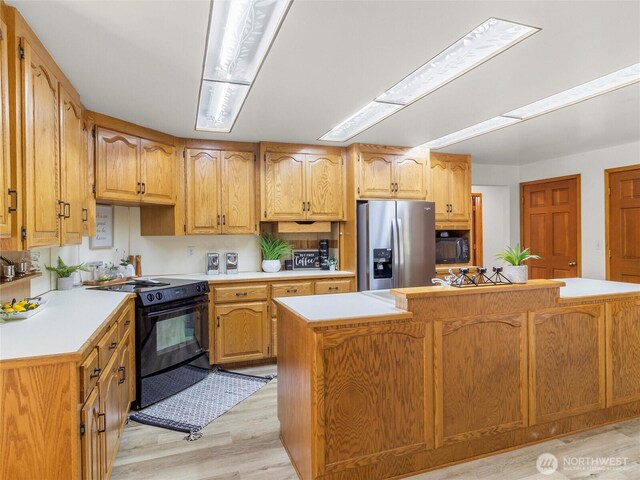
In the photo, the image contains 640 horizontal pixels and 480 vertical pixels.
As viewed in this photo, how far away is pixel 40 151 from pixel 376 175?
9.89 feet

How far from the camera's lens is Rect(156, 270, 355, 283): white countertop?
3723 millimetres

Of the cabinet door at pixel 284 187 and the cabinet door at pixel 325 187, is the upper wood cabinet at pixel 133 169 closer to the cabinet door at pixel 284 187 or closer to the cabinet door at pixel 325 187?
the cabinet door at pixel 284 187

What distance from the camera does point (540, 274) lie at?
5262 millimetres

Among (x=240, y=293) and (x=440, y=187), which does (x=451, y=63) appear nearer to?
(x=440, y=187)

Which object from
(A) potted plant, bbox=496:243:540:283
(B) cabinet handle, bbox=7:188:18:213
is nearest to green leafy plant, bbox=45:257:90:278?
(B) cabinet handle, bbox=7:188:18:213

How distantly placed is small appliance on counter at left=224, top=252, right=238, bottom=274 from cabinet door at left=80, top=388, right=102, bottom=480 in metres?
2.52

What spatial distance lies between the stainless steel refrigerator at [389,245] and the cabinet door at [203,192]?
151 cm

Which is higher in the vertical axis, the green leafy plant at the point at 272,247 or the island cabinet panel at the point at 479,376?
the green leafy plant at the point at 272,247

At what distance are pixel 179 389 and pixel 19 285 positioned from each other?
4.73 feet

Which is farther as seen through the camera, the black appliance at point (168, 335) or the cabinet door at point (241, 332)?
the cabinet door at point (241, 332)

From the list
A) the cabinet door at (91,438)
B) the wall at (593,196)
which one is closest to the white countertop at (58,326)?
the cabinet door at (91,438)

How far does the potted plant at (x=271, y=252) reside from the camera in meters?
4.17

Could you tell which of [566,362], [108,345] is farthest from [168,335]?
[566,362]

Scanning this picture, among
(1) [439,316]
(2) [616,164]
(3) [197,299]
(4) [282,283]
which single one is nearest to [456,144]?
(2) [616,164]
